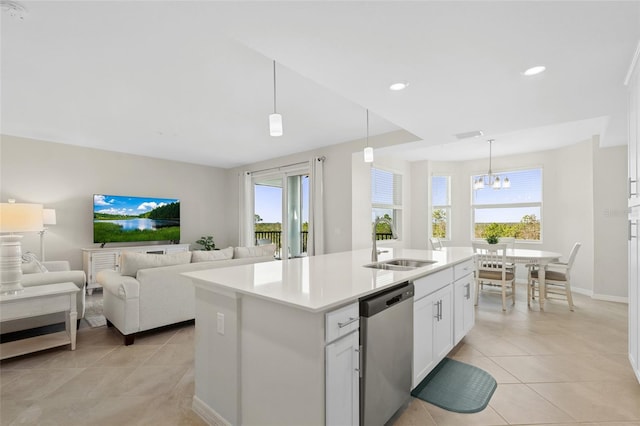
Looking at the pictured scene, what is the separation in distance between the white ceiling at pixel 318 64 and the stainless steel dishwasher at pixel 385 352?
163 centimetres

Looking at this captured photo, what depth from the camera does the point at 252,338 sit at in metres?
1.62

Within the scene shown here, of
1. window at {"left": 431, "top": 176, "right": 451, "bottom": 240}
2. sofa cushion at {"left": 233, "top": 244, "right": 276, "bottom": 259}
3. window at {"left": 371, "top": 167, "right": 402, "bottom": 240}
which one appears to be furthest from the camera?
window at {"left": 431, "top": 176, "right": 451, "bottom": 240}

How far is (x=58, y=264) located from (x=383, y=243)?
5.50m

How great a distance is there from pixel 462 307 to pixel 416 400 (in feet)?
3.68

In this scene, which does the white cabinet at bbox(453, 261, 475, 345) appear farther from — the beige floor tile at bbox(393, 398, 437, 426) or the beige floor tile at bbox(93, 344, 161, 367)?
the beige floor tile at bbox(93, 344, 161, 367)

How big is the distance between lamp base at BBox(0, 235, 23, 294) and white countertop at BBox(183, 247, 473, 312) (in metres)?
2.06

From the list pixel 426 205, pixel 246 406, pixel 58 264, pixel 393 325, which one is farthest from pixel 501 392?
pixel 58 264

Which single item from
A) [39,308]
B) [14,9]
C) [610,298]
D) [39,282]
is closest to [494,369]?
[610,298]

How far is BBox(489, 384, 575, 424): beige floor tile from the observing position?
6.28ft

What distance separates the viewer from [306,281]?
1820 millimetres

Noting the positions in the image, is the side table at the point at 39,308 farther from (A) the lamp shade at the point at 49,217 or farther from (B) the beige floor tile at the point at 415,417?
(B) the beige floor tile at the point at 415,417

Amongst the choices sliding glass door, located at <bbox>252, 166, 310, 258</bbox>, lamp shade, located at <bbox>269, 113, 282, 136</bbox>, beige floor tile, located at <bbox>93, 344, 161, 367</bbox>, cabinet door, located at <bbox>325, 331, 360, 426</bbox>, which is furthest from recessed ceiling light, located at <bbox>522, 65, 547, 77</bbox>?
beige floor tile, located at <bbox>93, 344, 161, 367</bbox>

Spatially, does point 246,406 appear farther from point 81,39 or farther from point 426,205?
point 426,205

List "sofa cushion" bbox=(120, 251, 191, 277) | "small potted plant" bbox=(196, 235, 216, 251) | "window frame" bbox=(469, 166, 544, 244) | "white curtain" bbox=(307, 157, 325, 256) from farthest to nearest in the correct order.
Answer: "small potted plant" bbox=(196, 235, 216, 251) < "window frame" bbox=(469, 166, 544, 244) < "white curtain" bbox=(307, 157, 325, 256) < "sofa cushion" bbox=(120, 251, 191, 277)
